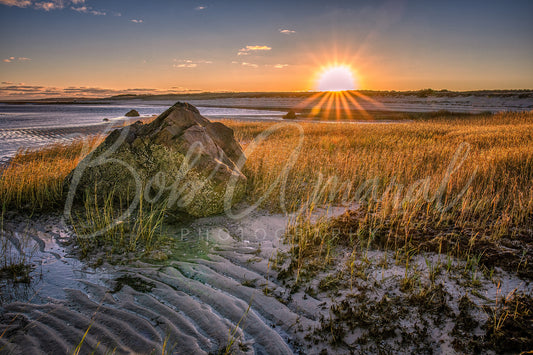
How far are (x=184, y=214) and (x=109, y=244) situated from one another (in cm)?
134

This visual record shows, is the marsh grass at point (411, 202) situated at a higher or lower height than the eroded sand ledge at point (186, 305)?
higher

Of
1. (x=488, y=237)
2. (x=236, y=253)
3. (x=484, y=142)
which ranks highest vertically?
(x=484, y=142)

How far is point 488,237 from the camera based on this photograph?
11.6ft

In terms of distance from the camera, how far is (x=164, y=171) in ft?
16.7

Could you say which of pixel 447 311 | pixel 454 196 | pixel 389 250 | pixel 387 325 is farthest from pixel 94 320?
pixel 454 196

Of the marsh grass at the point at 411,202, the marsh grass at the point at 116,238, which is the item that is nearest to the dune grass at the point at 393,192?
the marsh grass at the point at 411,202

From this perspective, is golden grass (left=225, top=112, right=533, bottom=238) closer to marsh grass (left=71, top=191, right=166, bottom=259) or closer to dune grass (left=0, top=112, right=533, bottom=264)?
dune grass (left=0, top=112, right=533, bottom=264)

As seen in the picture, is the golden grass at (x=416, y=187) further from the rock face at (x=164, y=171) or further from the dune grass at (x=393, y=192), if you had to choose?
the rock face at (x=164, y=171)

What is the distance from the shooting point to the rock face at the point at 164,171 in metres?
5.00

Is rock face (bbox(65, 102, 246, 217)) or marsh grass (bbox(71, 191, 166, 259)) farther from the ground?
rock face (bbox(65, 102, 246, 217))

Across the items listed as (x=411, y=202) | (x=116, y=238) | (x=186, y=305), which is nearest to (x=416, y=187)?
(x=411, y=202)

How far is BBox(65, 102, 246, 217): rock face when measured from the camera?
16.4 feet

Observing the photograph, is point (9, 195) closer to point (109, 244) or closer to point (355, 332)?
point (109, 244)

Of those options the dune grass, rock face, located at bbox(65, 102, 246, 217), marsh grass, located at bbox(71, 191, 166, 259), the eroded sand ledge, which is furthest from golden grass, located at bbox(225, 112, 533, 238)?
marsh grass, located at bbox(71, 191, 166, 259)
